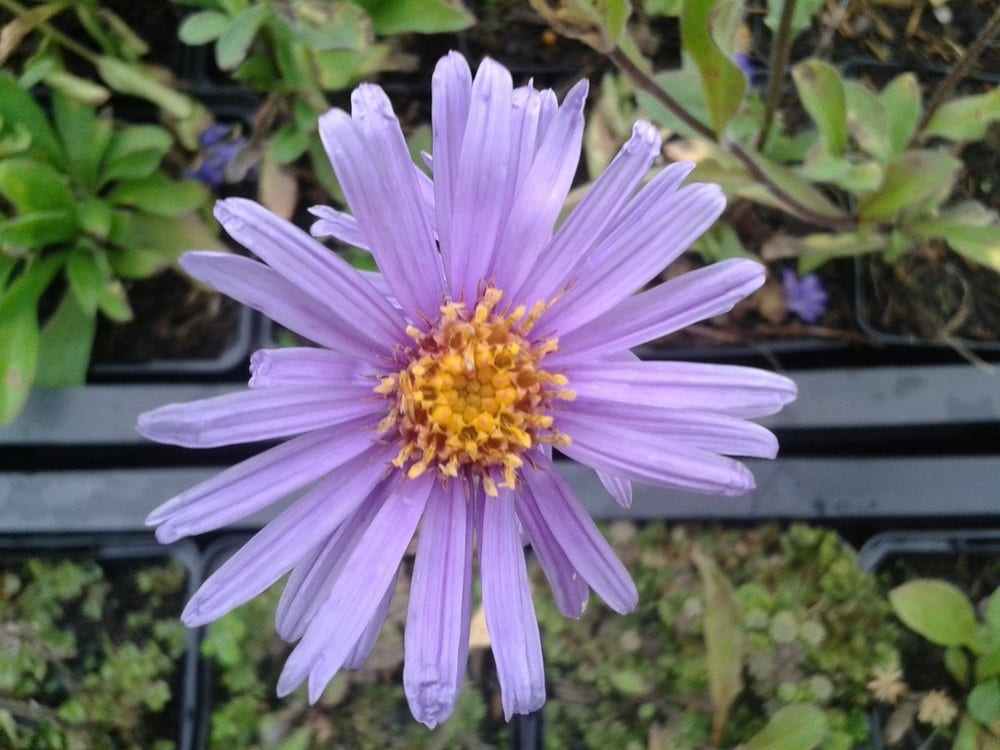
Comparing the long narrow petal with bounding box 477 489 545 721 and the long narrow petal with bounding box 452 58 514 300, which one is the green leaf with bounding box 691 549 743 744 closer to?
the long narrow petal with bounding box 477 489 545 721

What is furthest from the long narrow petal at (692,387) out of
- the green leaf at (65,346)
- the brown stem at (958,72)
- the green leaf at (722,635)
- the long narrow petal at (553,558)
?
the green leaf at (65,346)

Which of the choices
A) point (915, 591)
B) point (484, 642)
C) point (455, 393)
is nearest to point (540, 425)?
point (455, 393)

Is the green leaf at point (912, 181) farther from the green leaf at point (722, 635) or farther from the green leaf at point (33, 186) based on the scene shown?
the green leaf at point (33, 186)

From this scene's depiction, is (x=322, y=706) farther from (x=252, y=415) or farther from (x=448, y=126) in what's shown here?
(x=448, y=126)

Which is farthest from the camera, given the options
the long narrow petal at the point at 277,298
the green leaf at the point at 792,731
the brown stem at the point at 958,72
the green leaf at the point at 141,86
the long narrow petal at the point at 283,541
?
the green leaf at the point at 141,86

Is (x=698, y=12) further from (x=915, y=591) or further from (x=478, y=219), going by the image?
(x=915, y=591)

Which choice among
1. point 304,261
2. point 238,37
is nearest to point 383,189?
point 304,261
